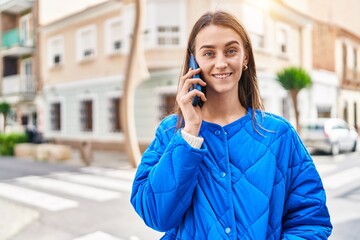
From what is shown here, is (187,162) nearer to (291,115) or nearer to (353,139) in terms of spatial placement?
(353,139)

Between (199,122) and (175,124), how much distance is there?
154 mm

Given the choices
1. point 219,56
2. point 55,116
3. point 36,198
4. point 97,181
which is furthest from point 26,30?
point 219,56

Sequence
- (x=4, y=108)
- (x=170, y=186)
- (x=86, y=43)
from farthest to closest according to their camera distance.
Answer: (x=4, y=108), (x=86, y=43), (x=170, y=186)

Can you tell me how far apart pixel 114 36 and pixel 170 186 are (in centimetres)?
1586

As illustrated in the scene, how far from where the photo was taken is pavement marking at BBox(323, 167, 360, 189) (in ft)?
24.4

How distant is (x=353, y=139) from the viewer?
46.7 ft

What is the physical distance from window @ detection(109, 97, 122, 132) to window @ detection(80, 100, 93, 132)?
5.84ft

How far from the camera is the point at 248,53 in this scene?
1.39 meters

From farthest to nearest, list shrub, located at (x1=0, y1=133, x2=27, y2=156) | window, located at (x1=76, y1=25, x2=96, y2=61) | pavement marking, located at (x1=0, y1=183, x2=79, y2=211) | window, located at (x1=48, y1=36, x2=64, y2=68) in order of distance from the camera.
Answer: window, located at (x1=48, y1=36, x2=64, y2=68) < window, located at (x1=76, y1=25, x2=96, y2=61) < shrub, located at (x1=0, y1=133, x2=27, y2=156) < pavement marking, located at (x1=0, y1=183, x2=79, y2=211)

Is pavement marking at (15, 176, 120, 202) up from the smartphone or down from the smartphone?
down

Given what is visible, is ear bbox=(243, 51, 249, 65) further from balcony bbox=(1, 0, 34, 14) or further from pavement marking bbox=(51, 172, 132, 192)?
balcony bbox=(1, 0, 34, 14)

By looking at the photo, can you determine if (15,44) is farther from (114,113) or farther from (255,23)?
(255,23)

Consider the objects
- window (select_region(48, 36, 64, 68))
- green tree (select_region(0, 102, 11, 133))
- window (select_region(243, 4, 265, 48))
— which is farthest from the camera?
green tree (select_region(0, 102, 11, 133))

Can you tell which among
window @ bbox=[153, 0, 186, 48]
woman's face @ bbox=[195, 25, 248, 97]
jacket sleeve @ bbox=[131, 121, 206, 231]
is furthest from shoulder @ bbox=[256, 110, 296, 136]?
window @ bbox=[153, 0, 186, 48]
